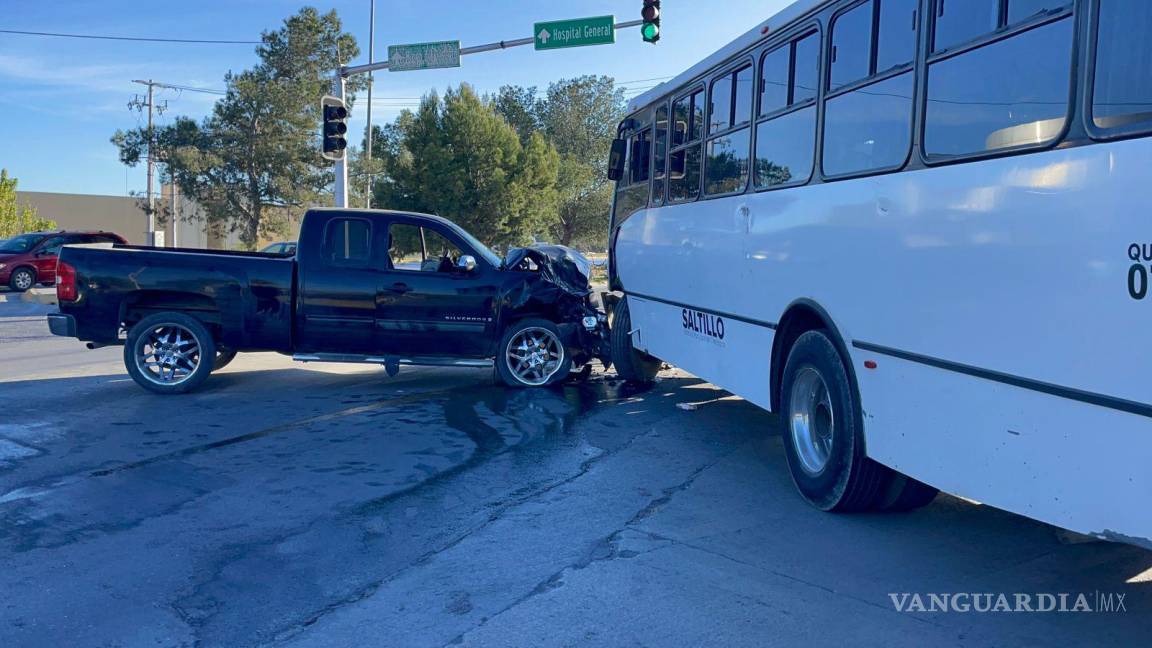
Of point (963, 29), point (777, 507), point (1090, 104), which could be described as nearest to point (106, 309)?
point (777, 507)

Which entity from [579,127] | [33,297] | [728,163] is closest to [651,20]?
[728,163]

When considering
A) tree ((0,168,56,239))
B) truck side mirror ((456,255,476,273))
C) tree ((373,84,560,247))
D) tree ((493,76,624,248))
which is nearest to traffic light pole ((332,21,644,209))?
truck side mirror ((456,255,476,273))

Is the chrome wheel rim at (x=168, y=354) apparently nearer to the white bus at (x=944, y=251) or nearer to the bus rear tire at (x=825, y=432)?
the white bus at (x=944, y=251)

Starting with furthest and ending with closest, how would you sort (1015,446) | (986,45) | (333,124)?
(333,124)
(986,45)
(1015,446)

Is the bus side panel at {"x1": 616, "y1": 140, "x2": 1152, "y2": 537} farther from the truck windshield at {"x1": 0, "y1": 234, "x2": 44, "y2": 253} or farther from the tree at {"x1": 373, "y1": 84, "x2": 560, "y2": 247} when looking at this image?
the tree at {"x1": 373, "y1": 84, "x2": 560, "y2": 247}

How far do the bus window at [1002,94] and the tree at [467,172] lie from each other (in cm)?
3264

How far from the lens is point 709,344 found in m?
7.66

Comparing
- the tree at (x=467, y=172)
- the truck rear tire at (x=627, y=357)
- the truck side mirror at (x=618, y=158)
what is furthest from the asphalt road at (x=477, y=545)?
the tree at (x=467, y=172)

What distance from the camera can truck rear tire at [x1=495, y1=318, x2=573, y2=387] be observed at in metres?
9.91

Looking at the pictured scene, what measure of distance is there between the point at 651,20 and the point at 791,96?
11.2 metres

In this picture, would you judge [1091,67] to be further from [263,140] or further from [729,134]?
[263,140]

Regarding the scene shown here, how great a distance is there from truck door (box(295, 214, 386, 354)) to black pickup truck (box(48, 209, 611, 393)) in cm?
1

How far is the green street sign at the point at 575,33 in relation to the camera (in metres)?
18.0

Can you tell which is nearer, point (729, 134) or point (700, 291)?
point (729, 134)
